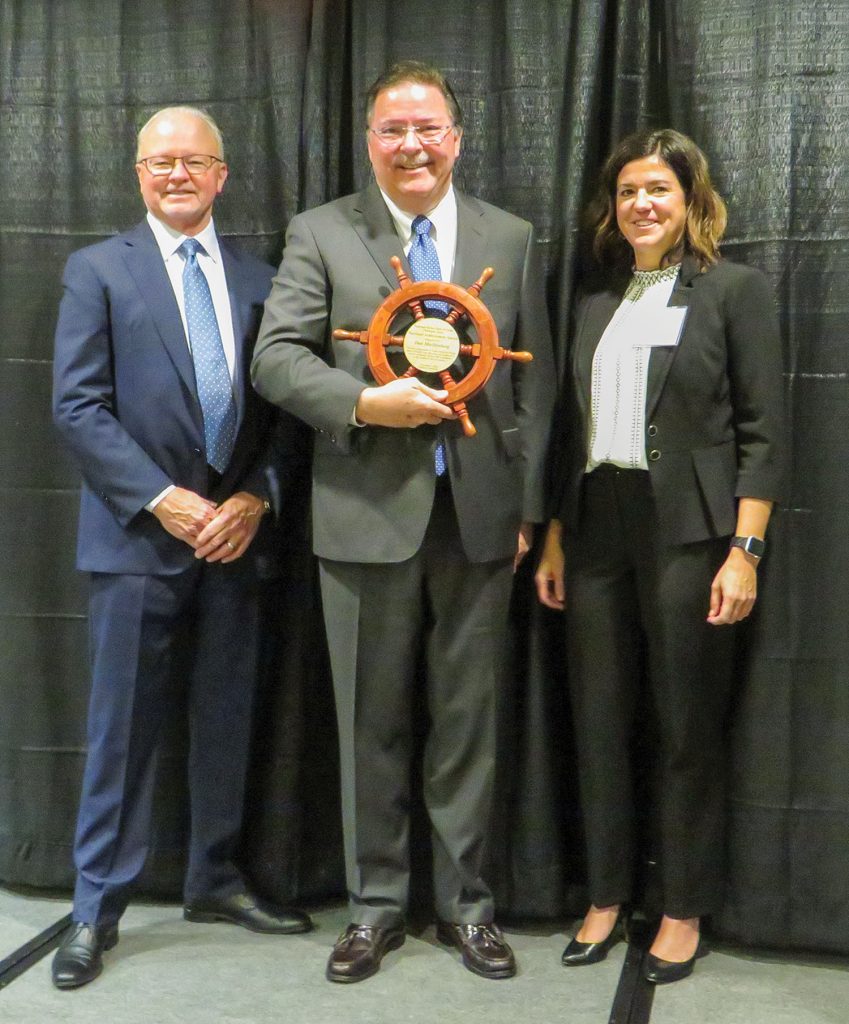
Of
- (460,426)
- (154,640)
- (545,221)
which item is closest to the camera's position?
(460,426)

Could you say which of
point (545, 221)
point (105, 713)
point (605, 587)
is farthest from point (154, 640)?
point (545, 221)

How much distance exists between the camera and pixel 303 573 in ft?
9.37

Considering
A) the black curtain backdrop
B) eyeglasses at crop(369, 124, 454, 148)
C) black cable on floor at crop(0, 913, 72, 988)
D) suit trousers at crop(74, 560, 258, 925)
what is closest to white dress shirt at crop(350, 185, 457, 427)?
eyeglasses at crop(369, 124, 454, 148)

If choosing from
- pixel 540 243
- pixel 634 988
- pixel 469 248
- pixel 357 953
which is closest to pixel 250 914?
pixel 357 953

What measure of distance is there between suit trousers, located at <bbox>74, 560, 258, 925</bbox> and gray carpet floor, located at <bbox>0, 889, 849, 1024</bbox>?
0.45ft

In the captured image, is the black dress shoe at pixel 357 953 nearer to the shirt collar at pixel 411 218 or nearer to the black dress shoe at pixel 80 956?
the black dress shoe at pixel 80 956

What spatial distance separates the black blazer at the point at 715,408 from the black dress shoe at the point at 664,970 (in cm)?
84

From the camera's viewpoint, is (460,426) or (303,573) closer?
(460,426)

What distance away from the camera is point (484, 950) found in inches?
99.5

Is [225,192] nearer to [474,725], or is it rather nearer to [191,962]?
[474,725]

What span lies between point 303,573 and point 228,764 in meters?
0.45

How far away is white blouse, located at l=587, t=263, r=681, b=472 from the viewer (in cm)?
249

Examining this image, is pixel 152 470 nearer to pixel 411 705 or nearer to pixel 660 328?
pixel 411 705

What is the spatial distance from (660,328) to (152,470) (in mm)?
1030
